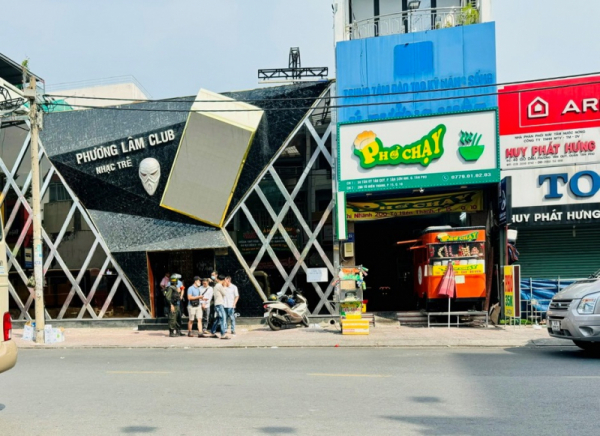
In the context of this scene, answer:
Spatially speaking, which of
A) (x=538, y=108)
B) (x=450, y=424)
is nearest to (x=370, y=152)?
(x=538, y=108)

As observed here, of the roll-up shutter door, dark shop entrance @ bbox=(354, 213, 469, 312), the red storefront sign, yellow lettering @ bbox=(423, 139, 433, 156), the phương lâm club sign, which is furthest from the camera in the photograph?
dark shop entrance @ bbox=(354, 213, 469, 312)

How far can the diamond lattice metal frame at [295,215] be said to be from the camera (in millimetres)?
18203

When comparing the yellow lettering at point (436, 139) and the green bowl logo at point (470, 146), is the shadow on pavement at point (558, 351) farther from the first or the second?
the yellow lettering at point (436, 139)

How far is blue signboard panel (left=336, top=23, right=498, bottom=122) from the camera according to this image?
55.5 ft

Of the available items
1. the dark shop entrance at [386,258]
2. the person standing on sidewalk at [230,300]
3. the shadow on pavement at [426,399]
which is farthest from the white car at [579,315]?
the dark shop entrance at [386,258]

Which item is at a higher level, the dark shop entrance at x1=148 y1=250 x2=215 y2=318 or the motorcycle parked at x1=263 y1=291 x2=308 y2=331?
the dark shop entrance at x1=148 y1=250 x2=215 y2=318

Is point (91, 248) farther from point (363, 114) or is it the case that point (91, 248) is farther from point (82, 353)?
point (363, 114)

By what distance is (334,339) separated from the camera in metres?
14.9

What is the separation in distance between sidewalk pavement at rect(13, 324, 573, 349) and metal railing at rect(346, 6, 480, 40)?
31.6 ft

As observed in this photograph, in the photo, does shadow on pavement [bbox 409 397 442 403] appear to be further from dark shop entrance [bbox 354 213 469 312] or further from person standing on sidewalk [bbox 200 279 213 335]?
dark shop entrance [bbox 354 213 469 312]

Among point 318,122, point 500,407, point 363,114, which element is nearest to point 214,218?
point 318,122

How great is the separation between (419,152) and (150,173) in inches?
350

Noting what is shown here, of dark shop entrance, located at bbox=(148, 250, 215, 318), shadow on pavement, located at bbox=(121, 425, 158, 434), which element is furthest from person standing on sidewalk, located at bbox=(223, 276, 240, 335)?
shadow on pavement, located at bbox=(121, 425, 158, 434)

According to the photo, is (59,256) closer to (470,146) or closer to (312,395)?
(470,146)
